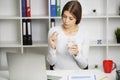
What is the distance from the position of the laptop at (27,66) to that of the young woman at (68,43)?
684mm

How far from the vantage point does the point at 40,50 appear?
3.84 m

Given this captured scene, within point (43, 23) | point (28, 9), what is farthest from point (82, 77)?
point (43, 23)

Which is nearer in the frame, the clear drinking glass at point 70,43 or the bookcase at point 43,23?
the clear drinking glass at point 70,43

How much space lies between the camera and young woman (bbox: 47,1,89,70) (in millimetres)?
2641

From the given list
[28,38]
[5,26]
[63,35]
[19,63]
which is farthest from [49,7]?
[19,63]

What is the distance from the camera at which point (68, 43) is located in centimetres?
265

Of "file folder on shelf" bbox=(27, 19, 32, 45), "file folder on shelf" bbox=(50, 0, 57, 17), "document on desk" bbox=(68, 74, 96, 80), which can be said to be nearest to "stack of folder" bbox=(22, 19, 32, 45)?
"file folder on shelf" bbox=(27, 19, 32, 45)

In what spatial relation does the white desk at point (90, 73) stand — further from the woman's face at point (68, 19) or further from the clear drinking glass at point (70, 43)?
the woman's face at point (68, 19)

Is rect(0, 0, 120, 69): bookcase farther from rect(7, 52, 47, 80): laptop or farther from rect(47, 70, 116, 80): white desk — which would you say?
rect(7, 52, 47, 80): laptop

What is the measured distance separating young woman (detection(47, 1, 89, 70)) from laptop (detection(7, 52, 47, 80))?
0.68 metres

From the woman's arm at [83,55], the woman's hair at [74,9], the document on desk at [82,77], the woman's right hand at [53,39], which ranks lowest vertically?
the document on desk at [82,77]

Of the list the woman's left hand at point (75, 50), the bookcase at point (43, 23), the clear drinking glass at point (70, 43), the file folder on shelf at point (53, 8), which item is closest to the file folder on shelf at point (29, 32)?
the bookcase at point (43, 23)

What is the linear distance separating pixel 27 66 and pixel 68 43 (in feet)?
2.66

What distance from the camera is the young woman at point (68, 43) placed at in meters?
2.64
